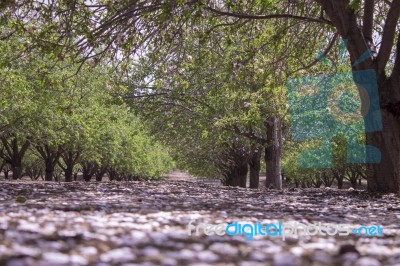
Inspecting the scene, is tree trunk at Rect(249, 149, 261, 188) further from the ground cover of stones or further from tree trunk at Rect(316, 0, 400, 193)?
the ground cover of stones

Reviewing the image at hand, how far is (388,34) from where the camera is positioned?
11.7 metres

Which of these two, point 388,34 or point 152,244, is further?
point 388,34

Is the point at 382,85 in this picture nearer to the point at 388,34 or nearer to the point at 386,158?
the point at 388,34

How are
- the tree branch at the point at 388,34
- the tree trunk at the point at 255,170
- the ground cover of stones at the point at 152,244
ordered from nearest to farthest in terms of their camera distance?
the ground cover of stones at the point at 152,244, the tree branch at the point at 388,34, the tree trunk at the point at 255,170

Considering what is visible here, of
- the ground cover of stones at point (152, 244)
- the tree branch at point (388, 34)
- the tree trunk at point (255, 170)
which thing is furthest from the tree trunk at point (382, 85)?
the tree trunk at point (255, 170)

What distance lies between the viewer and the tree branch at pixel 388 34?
11281 millimetres

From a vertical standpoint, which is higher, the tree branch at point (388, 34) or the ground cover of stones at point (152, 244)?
the tree branch at point (388, 34)

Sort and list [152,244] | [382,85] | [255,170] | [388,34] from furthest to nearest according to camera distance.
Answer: [255,170], [382,85], [388,34], [152,244]

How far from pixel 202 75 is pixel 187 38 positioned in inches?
279

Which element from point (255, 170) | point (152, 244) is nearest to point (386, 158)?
point (152, 244)

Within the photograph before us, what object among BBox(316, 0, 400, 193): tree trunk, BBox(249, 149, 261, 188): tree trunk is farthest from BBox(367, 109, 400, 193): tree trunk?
BBox(249, 149, 261, 188): tree trunk

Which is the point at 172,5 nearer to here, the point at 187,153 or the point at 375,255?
the point at 375,255

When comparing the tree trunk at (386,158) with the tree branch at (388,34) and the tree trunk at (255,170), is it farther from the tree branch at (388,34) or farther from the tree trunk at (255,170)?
the tree trunk at (255,170)

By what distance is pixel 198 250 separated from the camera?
391 cm
